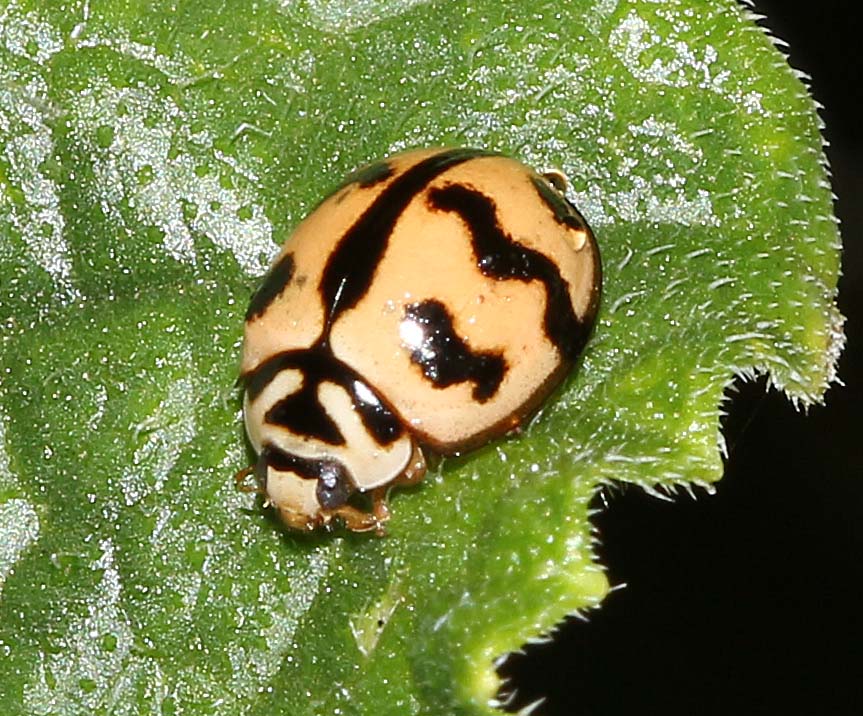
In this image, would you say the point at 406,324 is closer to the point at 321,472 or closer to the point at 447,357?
the point at 447,357

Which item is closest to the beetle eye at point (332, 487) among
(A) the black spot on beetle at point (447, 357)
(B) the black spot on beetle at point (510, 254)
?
(A) the black spot on beetle at point (447, 357)

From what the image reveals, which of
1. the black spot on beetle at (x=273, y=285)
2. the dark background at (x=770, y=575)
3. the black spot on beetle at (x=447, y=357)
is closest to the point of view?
the black spot on beetle at (x=447, y=357)

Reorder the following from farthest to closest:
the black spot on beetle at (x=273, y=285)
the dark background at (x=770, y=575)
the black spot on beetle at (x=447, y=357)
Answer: the dark background at (x=770, y=575) → the black spot on beetle at (x=273, y=285) → the black spot on beetle at (x=447, y=357)

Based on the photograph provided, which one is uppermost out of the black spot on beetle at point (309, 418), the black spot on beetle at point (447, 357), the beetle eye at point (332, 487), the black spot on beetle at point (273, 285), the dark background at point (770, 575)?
the black spot on beetle at point (273, 285)

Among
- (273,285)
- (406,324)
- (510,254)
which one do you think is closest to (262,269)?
(273,285)

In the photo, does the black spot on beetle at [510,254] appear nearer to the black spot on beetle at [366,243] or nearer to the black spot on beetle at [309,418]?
the black spot on beetle at [366,243]

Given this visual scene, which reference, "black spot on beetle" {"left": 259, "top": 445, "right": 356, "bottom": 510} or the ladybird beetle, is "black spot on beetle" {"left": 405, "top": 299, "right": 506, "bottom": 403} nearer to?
the ladybird beetle

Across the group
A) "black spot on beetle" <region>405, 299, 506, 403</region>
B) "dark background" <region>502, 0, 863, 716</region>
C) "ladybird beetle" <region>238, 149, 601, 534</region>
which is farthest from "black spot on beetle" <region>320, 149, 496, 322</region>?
"dark background" <region>502, 0, 863, 716</region>
